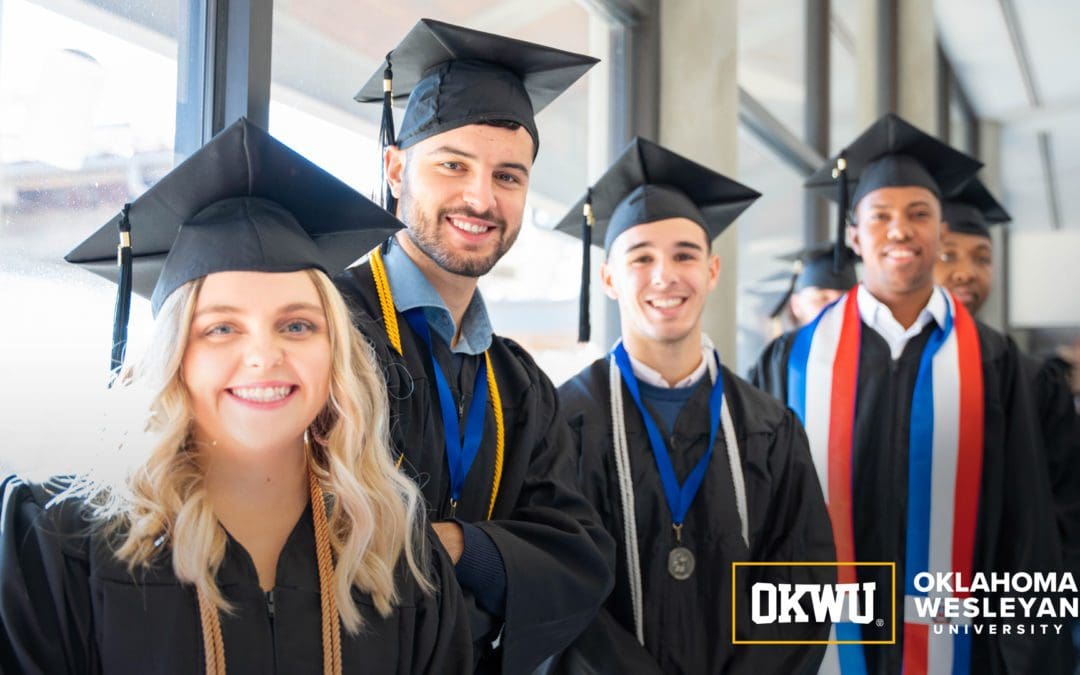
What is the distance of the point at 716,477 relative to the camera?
8.25 ft

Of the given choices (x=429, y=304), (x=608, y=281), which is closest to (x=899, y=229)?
(x=608, y=281)

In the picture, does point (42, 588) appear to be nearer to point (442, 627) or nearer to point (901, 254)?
point (442, 627)

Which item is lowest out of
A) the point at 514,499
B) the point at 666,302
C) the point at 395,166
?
the point at 514,499

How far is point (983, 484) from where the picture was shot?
3189mm

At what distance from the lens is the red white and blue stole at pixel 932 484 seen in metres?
3.13

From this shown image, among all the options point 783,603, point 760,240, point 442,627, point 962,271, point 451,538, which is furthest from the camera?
point 760,240

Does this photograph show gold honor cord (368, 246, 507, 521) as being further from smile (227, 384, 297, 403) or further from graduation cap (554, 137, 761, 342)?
graduation cap (554, 137, 761, 342)

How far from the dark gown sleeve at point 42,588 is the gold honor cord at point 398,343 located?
69 cm

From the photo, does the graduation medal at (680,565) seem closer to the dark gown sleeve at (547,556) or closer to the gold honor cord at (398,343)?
the dark gown sleeve at (547,556)

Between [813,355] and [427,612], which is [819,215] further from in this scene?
[427,612]

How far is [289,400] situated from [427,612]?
0.42m

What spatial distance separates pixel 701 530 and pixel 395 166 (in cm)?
116

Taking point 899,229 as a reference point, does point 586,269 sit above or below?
below

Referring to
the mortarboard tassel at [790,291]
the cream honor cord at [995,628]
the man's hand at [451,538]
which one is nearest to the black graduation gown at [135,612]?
the man's hand at [451,538]
